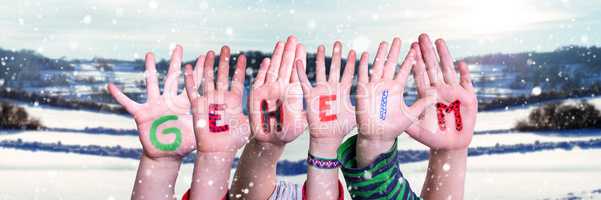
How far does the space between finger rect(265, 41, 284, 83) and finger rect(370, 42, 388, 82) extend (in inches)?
11.4

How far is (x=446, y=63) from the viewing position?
6.06ft

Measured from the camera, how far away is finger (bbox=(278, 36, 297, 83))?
70.4 inches

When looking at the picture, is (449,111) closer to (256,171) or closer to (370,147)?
(370,147)

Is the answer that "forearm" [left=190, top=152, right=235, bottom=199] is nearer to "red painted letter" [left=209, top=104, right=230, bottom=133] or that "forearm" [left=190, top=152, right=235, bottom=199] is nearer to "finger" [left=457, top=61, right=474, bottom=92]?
"red painted letter" [left=209, top=104, right=230, bottom=133]

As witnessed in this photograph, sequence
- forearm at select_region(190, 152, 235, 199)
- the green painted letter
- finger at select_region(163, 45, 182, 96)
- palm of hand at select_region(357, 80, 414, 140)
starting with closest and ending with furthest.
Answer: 1. palm of hand at select_region(357, 80, 414, 140)
2. forearm at select_region(190, 152, 235, 199)
3. the green painted letter
4. finger at select_region(163, 45, 182, 96)

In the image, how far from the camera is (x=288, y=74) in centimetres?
179

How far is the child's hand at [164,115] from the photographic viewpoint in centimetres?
176

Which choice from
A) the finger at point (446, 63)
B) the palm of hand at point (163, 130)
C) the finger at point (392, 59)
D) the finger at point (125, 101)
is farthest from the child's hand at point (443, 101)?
the finger at point (125, 101)

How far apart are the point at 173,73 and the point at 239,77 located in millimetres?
271

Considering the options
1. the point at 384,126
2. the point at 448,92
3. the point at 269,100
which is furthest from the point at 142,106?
the point at 448,92

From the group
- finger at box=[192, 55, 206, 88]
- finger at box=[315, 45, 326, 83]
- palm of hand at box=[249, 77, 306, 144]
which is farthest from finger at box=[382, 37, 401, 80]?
finger at box=[192, 55, 206, 88]

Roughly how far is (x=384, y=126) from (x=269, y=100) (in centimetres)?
34

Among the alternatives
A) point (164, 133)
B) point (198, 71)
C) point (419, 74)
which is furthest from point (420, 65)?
point (164, 133)

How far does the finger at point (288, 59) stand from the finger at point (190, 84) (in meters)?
0.22
